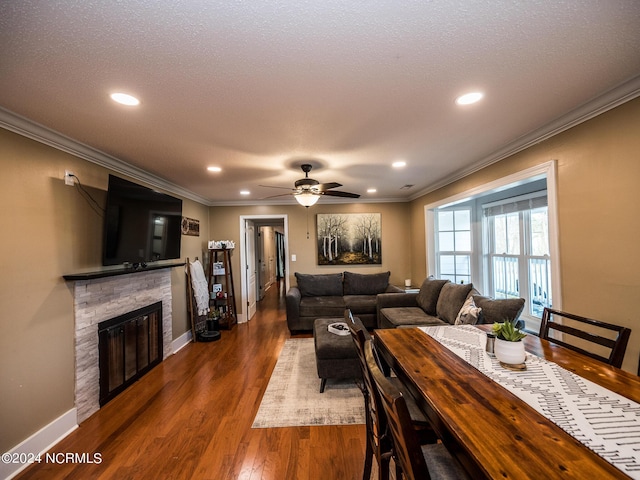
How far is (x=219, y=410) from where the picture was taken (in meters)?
2.41

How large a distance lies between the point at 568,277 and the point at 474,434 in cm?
196

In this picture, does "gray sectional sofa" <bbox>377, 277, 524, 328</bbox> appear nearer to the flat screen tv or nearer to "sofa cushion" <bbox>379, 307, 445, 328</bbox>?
"sofa cushion" <bbox>379, 307, 445, 328</bbox>

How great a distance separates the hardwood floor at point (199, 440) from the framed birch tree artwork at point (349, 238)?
296 cm

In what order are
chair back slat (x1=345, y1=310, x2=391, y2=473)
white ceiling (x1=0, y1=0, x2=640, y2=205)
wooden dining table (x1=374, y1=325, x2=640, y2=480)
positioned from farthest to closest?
chair back slat (x1=345, y1=310, x2=391, y2=473)
white ceiling (x1=0, y1=0, x2=640, y2=205)
wooden dining table (x1=374, y1=325, x2=640, y2=480)

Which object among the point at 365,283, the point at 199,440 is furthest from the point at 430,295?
the point at 199,440

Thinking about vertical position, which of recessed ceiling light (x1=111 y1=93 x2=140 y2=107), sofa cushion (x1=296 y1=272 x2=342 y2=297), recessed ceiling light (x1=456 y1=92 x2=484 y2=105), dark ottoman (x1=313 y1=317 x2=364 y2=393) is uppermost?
recessed ceiling light (x1=456 y1=92 x2=484 y2=105)

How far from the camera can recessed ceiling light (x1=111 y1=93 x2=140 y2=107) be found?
5.42 ft

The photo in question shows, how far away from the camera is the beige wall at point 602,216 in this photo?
1728mm

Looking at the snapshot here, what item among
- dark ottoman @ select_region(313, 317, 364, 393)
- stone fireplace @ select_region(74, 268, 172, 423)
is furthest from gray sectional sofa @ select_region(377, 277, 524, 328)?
stone fireplace @ select_region(74, 268, 172, 423)

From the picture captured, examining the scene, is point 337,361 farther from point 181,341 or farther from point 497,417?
point 181,341

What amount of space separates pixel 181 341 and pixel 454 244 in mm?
4732

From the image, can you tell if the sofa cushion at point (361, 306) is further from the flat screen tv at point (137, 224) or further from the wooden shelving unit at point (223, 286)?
the flat screen tv at point (137, 224)
